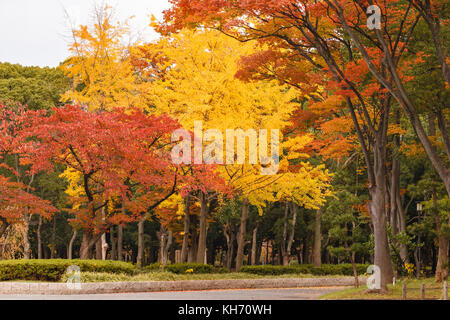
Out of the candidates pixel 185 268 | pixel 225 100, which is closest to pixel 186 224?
pixel 185 268

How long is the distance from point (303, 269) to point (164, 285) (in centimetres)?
1007

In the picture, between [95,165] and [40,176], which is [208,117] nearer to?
[95,165]

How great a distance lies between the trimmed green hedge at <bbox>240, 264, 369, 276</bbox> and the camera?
25.7 meters

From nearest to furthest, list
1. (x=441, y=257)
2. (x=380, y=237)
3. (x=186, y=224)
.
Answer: (x=380, y=237)
(x=441, y=257)
(x=186, y=224)

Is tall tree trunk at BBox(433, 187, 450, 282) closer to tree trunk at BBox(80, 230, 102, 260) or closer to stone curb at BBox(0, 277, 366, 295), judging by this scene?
stone curb at BBox(0, 277, 366, 295)

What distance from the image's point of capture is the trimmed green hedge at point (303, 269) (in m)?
25.7

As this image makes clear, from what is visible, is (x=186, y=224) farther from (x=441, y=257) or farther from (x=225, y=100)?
(x=441, y=257)

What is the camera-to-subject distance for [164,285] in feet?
64.7

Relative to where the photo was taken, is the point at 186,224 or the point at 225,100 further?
the point at 186,224

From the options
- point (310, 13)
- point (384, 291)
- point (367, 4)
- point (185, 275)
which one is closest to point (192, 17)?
point (310, 13)

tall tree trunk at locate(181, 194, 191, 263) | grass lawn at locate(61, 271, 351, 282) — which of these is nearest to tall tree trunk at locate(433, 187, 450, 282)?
grass lawn at locate(61, 271, 351, 282)

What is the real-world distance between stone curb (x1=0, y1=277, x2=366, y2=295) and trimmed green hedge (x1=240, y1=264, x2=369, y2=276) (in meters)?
1.44

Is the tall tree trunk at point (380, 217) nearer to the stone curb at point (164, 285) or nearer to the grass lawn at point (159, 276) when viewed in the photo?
the stone curb at point (164, 285)

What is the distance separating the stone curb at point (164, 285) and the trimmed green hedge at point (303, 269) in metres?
1.44
